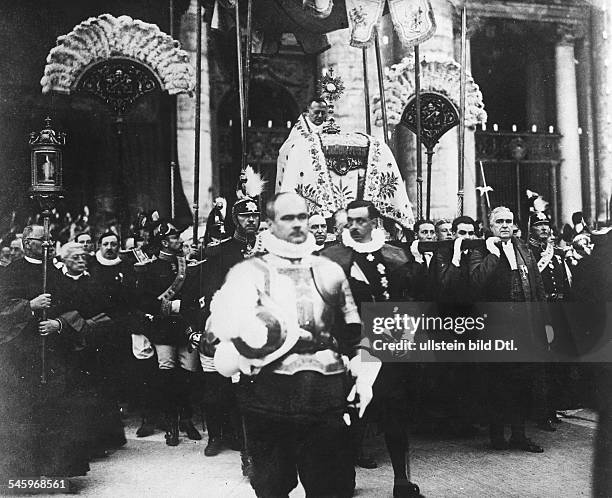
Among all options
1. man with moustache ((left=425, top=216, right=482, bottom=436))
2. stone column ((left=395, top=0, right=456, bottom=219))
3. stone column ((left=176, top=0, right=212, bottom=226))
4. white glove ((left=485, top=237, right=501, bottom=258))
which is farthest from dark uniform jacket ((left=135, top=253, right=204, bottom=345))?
stone column ((left=395, top=0, right=456, bottom=219))

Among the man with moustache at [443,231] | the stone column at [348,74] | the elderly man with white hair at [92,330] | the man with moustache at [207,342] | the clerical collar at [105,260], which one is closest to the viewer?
the man with moustache at [207,342]

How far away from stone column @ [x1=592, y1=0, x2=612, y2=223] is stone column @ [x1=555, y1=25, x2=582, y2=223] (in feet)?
0.84

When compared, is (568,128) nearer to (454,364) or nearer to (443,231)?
(443,231)

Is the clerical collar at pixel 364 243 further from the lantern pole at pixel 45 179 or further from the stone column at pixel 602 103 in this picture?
the stone column at pixel 602 103

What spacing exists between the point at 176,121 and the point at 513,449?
416cm

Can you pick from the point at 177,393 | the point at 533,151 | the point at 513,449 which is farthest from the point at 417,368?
the point at 533,151

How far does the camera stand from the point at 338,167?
460 centimetres

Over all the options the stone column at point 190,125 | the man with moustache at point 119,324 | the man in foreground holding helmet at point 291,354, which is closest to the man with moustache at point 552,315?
the man in foreground holding helmet at point 291,354

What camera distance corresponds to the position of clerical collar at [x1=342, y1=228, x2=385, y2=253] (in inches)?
156

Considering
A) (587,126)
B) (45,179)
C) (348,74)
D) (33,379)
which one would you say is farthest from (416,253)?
(587,126)

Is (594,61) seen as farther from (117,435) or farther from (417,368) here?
(117,435)

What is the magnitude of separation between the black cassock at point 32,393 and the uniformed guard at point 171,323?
1.83 ft

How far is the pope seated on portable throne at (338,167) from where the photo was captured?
14.8 feet

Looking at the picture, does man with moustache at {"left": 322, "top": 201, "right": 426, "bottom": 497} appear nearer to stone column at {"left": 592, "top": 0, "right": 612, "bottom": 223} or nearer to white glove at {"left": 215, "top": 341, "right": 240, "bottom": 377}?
white glove at {"left": 215, "top": 341, "right": 240, "bottom": 377}
